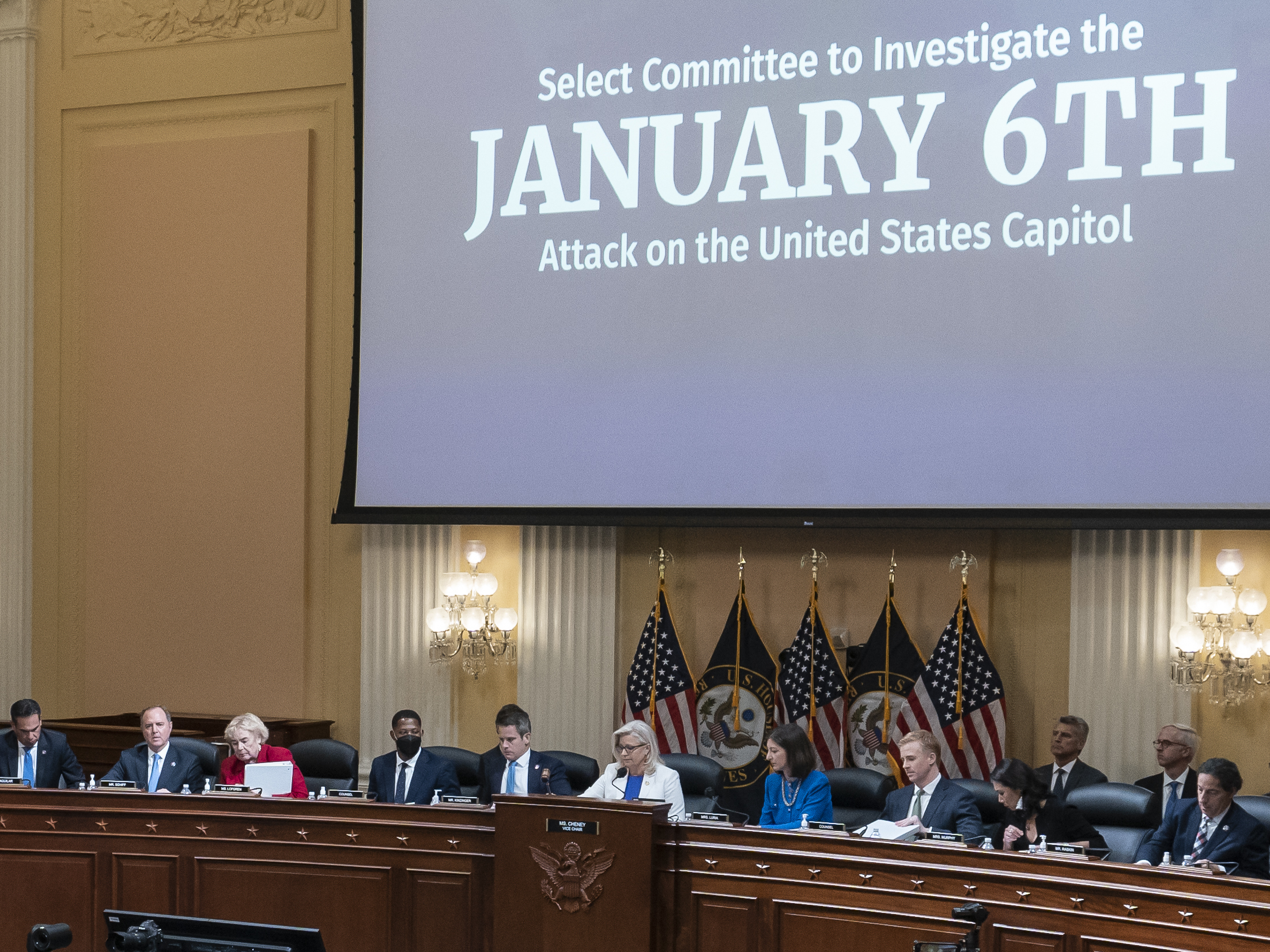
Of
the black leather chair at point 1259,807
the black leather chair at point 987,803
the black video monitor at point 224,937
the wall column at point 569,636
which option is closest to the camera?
the black video monitor at point 224,937

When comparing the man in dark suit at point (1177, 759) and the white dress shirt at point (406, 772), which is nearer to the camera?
the man in dark suit at point (1177, 759)

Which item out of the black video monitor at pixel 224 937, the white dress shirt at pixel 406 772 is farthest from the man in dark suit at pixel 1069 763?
the black video monitor at pixel 224 937

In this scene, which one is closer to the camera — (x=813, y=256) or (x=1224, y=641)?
→ (x=1224, y=641)

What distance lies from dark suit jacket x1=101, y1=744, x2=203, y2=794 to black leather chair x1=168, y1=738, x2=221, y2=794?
146mm

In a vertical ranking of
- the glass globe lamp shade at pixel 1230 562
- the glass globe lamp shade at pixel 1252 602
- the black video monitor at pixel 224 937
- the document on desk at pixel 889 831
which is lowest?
the document on desk at pixel 889 831

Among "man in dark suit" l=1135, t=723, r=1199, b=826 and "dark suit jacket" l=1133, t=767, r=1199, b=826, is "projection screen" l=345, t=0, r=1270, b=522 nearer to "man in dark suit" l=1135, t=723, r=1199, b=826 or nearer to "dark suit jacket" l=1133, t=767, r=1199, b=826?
"man in dark suit" l=1135, t=723, r=1199, b=826

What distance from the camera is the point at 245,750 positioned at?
7.51 m

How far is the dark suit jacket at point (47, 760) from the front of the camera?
793 cm

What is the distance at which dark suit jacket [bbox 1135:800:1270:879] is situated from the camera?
18.7ft

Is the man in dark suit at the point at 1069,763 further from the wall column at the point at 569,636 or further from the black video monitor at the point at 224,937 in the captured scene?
the black video monitor at the point at 224,937

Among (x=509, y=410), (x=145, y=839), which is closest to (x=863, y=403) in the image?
(x=509, y=410)

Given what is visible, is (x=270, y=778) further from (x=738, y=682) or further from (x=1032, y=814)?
(x=1032, y=814)

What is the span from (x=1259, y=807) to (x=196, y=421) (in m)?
7.18

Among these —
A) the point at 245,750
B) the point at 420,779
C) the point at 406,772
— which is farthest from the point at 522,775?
the point at 245,750
